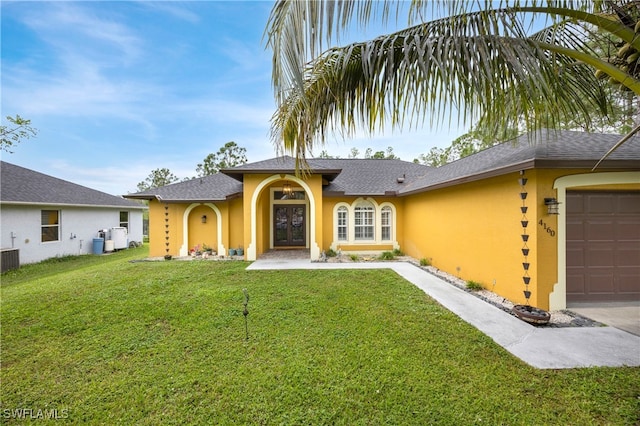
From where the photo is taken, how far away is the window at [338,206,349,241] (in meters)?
11.8

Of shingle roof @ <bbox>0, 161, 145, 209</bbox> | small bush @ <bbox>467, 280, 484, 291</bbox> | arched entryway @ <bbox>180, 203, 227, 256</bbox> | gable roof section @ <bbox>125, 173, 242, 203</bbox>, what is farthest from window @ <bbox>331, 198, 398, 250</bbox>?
shingle roof @ <bbox>0, 161, 145, 209</bbox>

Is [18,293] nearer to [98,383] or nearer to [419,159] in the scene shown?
[98,383]

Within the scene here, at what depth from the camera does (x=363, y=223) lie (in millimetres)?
11859

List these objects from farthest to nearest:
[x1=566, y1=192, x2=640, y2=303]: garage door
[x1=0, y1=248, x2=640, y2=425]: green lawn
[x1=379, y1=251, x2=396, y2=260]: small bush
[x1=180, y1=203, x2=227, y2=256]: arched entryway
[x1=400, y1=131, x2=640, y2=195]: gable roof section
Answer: [x1=180, y1=203, x2=227, y2=256]: arched entryway < [x1=379, y1=251, x2=396, y2=260]: small bush < [x1=566, y1=192, x2=640, y2=303]: garage door < [x1=400, y1=131, x2=640, y2=195]: gable roof section < [x1=0, y1=248, x2=640, y2=425]: green lawn

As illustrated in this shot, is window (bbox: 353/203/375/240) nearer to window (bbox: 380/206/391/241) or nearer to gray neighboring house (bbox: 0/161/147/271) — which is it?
window (bbox: 380/206/391/241)

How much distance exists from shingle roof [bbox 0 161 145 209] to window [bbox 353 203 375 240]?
1500cm

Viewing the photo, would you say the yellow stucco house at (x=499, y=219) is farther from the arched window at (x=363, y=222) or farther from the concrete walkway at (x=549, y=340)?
the concrete walkway at (x=549, y=340)

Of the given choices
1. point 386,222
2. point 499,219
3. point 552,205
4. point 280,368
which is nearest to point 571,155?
point 552,205

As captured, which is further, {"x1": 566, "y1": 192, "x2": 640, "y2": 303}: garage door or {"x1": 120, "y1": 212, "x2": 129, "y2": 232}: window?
{"x1": 120, "y1": 212, "x2": 129, "y2": 232}: window

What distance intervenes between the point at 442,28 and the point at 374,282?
6067 millimetres

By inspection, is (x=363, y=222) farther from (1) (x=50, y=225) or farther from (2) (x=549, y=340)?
(1) (x=50, y=225)

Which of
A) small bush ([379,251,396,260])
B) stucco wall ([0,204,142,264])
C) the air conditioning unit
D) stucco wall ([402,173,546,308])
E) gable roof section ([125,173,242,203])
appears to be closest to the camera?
stucco wall ([402,173,546,308])

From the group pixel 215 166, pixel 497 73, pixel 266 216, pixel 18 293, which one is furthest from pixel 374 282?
pixel 215 166

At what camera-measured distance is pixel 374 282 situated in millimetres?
7066
